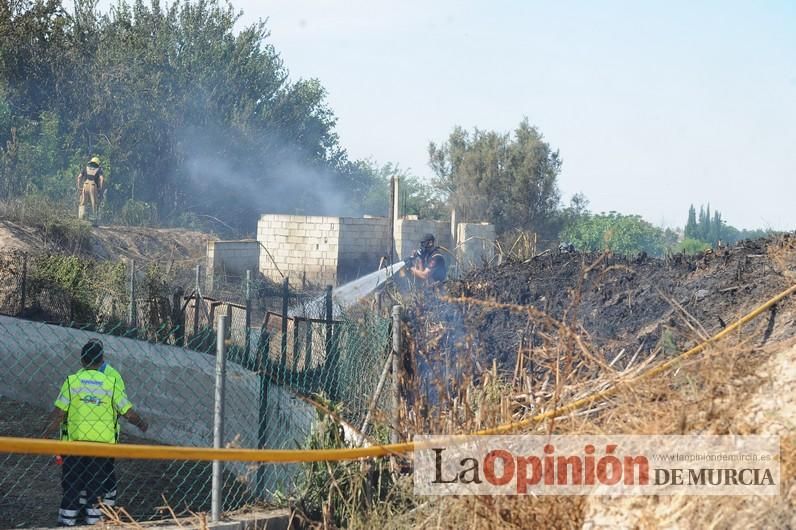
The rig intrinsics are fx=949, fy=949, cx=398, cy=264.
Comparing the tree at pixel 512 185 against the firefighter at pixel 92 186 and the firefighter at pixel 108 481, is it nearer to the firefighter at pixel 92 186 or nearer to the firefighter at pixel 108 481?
the firefighter at pixel 92 186

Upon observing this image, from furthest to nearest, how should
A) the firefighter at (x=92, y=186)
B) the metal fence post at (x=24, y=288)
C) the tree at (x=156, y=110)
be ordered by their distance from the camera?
the tree at (x=156, y=110), the firefighter at (x=92, y=186), the metal fence post at (x=24, y=288)

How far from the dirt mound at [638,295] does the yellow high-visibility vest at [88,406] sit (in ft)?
9.77

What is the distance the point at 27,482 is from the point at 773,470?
21.4 ft

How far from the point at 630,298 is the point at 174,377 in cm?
452

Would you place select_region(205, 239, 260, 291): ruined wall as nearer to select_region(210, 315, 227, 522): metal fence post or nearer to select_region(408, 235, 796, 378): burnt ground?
select_region(408, 235, 796, 378): burnt ground

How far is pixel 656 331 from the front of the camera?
8484mm

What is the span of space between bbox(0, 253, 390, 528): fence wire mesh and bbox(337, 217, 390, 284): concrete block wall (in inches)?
431

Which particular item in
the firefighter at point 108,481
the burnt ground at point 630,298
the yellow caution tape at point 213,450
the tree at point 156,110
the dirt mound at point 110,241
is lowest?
the firefighter at point 108,481

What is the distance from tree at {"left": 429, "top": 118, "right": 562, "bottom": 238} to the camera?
33.1 metres

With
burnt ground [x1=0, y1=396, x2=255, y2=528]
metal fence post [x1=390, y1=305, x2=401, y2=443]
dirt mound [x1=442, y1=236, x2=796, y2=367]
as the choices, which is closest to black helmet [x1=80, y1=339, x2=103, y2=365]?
burnt ground [x1=0, y1=396, x2=255, y2=528]

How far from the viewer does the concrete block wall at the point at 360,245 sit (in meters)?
23.6

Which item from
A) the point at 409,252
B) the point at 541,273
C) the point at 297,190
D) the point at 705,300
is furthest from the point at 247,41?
the point at 705,300

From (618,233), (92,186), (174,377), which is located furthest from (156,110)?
(174,377)

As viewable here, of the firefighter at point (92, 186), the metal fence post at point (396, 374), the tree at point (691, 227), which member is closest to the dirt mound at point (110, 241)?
the firefighter at point (92, 186)
